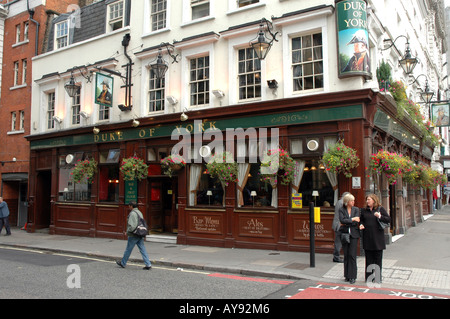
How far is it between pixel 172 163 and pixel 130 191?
2806 millimetres

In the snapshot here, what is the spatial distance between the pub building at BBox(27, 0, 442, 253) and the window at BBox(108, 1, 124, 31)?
11.5 inches

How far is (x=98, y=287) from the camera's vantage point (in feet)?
24.9

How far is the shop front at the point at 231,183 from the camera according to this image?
37.0ft

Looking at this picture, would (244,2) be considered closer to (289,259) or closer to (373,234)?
(289,259)

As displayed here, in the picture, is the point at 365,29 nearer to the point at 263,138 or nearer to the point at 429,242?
Answer: the point at 263,138

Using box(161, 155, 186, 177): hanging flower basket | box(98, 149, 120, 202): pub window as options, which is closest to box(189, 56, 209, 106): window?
box(161, 155, 186, 177): hanging flower basket

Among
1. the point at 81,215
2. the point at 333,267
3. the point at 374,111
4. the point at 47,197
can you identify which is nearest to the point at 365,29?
the point at 374,111

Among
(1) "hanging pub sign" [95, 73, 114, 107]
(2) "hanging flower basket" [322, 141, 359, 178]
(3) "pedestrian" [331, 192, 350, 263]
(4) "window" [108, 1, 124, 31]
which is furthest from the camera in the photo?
(4) "window" [108, 1, 124, 31]

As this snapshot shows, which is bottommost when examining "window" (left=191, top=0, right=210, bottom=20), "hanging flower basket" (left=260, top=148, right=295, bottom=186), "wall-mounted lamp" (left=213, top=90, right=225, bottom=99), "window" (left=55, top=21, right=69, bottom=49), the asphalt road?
the asphalt road

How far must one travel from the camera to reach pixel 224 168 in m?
12.4

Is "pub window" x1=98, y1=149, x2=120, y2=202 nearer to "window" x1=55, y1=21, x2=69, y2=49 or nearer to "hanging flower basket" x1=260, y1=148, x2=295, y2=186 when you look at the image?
"window" x1=55, y1=21, x2=69, y2=49

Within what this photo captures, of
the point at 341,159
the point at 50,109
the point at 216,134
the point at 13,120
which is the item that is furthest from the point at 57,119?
the point at 341,159

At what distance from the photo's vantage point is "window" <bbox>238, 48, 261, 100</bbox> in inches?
510
